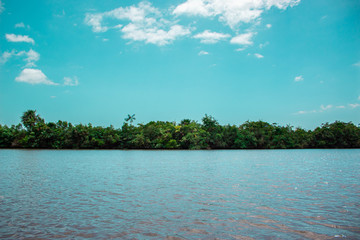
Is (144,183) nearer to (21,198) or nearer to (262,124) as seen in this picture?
(21,198)

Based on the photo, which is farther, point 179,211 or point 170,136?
point 170,136

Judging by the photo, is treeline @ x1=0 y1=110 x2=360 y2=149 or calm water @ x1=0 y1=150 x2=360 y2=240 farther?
treeline @ x1=0 y1=110 x2=360 y2=149

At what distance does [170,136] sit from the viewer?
75500 millimetres

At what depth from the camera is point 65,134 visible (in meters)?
73.5

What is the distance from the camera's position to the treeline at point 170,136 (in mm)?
73625

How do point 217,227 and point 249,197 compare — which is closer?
point 217,227

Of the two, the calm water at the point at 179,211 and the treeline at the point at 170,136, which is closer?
the calm water at the point at 179,211

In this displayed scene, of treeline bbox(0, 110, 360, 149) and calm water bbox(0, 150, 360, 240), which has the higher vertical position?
treeline bbox(0, 110, 360, 149)

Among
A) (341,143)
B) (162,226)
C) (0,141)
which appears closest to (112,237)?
(162,226)

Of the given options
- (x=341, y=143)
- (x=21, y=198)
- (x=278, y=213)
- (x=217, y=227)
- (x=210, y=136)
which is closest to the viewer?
(x=217, y=227)

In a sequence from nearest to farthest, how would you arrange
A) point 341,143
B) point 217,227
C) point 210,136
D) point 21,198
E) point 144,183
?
point 217,227 < point 21,198 < point 144,183 < point 210,136 < point 341,143

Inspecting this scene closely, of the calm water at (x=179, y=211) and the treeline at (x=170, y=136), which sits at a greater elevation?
the treeline at (x=170, y=136)

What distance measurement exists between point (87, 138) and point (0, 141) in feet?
88.6

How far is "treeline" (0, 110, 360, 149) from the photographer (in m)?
73.6
